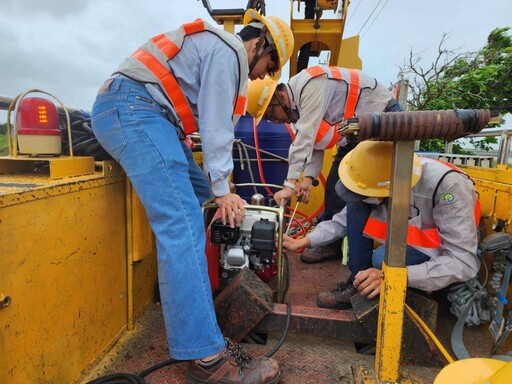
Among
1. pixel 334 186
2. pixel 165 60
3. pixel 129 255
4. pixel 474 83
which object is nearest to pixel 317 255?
pixel 334 186

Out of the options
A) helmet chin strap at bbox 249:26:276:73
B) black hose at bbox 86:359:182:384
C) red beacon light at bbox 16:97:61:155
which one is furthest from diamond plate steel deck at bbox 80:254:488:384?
helmet chin strap at bbox 249:26:276:73

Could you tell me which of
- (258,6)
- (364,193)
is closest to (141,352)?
(364,193)

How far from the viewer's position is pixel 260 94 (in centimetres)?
276

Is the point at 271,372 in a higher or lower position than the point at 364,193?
lower

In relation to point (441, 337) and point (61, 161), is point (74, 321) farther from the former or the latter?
point (441, 337)

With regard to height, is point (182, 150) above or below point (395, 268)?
above

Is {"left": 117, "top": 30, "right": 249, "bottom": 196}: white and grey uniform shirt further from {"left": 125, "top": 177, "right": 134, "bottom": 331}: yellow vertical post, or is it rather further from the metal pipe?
the metal pipe

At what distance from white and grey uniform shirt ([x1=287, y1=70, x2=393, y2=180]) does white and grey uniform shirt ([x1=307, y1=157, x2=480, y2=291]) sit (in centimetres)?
99

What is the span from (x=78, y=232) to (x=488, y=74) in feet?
44.5

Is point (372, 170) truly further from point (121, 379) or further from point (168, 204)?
point (121, 379)

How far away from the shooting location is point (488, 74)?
11.5 metres

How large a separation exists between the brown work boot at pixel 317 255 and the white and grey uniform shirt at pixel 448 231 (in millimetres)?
1145

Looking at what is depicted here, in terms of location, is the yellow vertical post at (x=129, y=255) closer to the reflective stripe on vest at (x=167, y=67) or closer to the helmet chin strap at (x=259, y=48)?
the reflective stripe on vest at (x=167, y=67)

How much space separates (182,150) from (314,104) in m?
1.38
